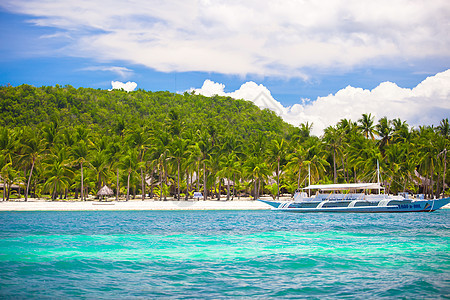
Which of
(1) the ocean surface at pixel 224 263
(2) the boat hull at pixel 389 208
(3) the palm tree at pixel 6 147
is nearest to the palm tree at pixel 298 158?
(2) the boat hull at pixel 389 208

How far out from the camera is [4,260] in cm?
1702

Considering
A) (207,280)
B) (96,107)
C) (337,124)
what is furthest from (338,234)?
(96,107)

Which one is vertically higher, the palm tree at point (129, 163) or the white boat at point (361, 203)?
the palm tree at point (129, 163)

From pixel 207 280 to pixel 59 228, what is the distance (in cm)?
1964

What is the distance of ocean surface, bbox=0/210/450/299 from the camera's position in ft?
39.7

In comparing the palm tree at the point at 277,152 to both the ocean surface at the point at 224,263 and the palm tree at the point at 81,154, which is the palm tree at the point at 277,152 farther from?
the ocean surface at the point at 224,263

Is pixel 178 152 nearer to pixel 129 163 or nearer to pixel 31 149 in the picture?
pixel 129 163

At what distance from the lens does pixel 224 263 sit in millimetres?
16609

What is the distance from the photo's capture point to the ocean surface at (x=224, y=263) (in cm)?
1211

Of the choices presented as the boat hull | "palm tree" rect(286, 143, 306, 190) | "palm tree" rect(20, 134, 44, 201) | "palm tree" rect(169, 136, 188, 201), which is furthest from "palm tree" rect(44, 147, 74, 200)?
"palm tree" rect(286, 143, 306, 190)

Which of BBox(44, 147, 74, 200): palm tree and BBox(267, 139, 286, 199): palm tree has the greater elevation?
BBox(267, 139, 286, 199): palm tree

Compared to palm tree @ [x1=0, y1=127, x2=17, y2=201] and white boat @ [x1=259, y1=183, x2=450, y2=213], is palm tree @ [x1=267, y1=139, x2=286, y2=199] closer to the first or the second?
white boat @ [x1=259, y1=183, x2=450, y2=213]

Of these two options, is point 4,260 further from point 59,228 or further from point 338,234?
point 338,234

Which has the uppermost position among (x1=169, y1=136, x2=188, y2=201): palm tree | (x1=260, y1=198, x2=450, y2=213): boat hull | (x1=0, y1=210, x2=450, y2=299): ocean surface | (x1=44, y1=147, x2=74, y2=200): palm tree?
(x1=169, y1=136, x2=188, y2=201): palm tree
